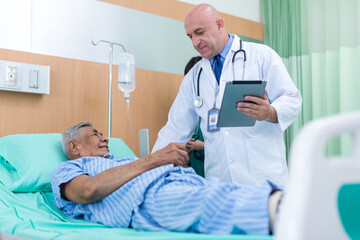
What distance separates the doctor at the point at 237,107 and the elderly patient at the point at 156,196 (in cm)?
37

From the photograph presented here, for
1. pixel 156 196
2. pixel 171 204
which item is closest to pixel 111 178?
pixel 156 196

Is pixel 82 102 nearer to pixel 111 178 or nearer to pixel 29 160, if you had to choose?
pixel 29 160

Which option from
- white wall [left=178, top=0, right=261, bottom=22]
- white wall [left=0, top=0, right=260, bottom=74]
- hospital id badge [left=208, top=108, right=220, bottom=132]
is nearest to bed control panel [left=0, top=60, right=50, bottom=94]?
white wall [left=0, top=0, right=260, bottom=74]

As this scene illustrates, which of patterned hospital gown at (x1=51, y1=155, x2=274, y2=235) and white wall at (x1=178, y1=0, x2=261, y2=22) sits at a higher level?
white wall at (x1=178, y1=0, x2=261, y2=22)

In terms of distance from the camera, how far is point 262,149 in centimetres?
218

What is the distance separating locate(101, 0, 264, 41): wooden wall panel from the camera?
3275mm

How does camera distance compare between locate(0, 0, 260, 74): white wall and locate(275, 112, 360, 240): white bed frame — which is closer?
locate(275, 112, 360, 240): white bed frame

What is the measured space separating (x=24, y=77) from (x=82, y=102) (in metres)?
0.43

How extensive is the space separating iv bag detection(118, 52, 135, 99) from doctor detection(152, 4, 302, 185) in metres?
0.48

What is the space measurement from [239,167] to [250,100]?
0.40 metres

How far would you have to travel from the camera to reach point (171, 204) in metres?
1.50

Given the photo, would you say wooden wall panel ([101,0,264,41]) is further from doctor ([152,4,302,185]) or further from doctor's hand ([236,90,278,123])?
doctor's hand ([236,90,278,123])

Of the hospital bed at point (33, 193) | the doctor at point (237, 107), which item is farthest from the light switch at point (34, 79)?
the doctor at point (237, 107)

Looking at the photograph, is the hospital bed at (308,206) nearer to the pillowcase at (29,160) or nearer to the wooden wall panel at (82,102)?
the pillowcase at (29,160)
